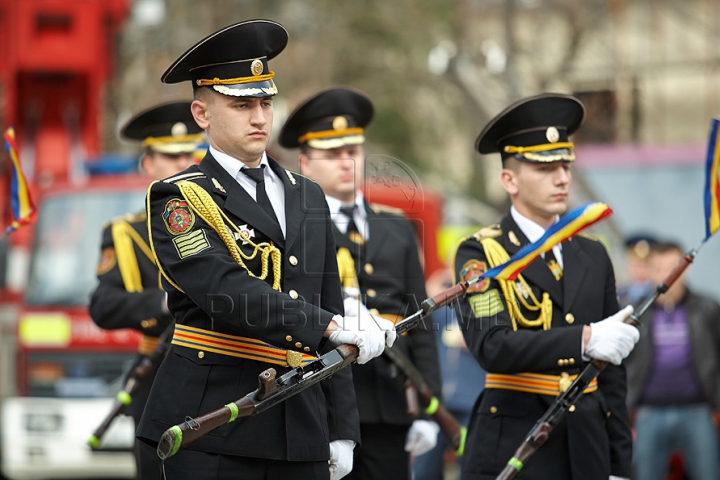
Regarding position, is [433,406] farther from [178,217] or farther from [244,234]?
[178,217]

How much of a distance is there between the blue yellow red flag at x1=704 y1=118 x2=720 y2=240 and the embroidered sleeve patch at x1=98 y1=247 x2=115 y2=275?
283 centimetres

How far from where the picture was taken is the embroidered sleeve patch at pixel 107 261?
219 inches

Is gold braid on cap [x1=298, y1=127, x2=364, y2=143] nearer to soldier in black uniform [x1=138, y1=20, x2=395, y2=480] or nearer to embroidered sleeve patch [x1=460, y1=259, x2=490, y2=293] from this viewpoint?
embroidered sleeve patch [x1=460, y1=259, x2=490, y2=293]

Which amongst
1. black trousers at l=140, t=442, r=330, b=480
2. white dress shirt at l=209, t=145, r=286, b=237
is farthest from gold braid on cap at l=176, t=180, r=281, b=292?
black trousers at l=140, t=442, r=330, b=480

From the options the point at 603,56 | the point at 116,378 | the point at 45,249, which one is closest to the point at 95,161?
the point at 45,249

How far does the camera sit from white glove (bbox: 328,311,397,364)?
3.53 metres

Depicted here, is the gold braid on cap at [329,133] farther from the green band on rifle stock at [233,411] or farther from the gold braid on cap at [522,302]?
the green band on rifle stock at [233,411]

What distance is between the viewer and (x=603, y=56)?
57.8ft

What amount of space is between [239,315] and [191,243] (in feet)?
0.94

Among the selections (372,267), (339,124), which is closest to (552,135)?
(372,267)

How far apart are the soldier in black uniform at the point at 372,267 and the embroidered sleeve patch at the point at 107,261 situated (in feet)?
3.43

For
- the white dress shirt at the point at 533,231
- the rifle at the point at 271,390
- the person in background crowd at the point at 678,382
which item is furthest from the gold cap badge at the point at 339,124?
the person in background crowd at the point at 678,382

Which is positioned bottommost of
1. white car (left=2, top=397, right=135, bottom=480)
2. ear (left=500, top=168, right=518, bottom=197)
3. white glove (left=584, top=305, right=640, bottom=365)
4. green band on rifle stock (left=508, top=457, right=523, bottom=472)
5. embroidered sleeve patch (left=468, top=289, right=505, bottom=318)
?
white car (left=2, top=397, right=135, bottom=480)

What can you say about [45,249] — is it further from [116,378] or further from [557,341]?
[557,341]
